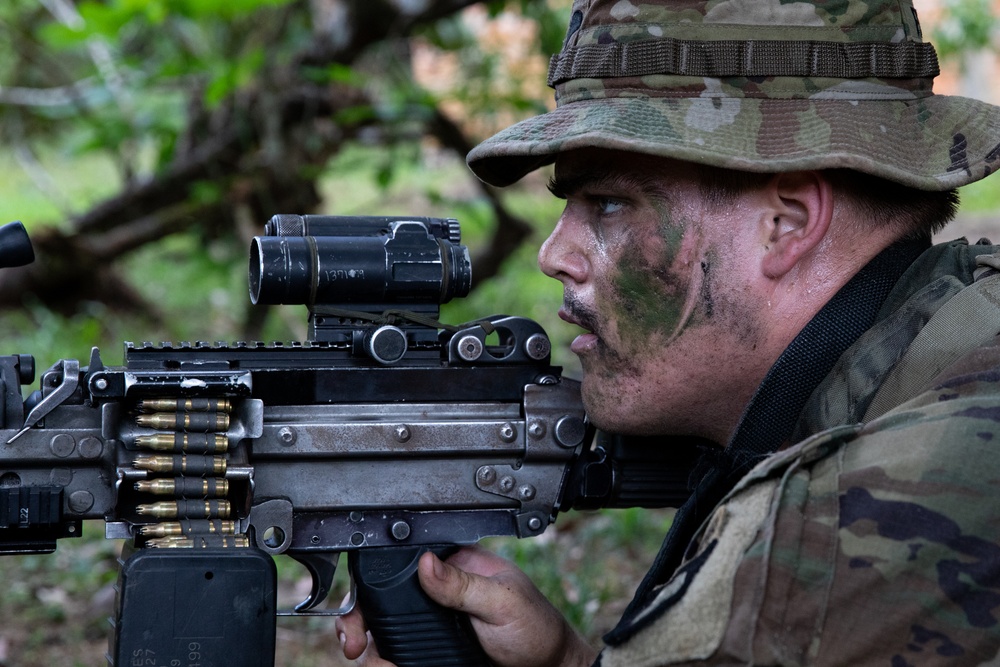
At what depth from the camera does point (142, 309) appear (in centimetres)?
777

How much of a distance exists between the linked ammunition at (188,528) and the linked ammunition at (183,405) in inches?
10.4

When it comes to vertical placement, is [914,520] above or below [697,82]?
below

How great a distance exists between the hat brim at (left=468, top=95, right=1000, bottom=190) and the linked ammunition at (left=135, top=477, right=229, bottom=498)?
3.45 ft

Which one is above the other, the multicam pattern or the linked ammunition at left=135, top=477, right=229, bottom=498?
the multicam pattern

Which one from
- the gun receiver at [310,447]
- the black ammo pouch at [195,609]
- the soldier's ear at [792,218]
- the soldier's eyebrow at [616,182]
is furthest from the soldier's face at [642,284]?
the black ammo pouch at [195,609]

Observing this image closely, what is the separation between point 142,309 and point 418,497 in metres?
5.48

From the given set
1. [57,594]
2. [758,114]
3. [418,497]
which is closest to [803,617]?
[758,114]

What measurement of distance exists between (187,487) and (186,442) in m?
0.11

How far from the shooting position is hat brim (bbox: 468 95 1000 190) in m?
2.29

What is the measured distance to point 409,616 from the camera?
2.89m

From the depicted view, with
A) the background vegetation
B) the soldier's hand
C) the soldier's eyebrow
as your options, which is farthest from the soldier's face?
the background vegetation

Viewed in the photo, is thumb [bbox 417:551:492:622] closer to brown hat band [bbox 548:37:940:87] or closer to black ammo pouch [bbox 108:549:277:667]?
black ammo pouch [bbox 108:549:277:667]

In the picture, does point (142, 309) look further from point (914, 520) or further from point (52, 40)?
point (914, 520)

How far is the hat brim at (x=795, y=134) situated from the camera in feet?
7.50
